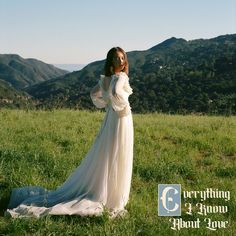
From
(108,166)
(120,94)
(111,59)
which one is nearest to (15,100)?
(111,59)

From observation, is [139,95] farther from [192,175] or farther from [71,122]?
[192,175]

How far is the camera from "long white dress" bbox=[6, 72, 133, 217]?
7.23 meters

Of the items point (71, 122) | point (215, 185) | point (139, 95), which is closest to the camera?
point (215, 185)

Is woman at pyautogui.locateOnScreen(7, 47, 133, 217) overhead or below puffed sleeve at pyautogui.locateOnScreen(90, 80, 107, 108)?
below

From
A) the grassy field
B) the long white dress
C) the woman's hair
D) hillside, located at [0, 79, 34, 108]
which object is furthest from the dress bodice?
hillside, located at [0, 79, 34, 108]

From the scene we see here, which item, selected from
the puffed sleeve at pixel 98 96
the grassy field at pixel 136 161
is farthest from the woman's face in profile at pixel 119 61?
the grassy field at pixel 136 161

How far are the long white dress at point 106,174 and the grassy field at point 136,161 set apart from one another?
29 cm

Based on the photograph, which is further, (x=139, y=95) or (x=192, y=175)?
(x=139, y=95)

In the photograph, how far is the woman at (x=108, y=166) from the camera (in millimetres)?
7266

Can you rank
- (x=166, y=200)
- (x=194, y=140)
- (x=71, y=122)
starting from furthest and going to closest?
1. (x=71, y=122)
2. (x=194, y=140)
3. (x=166, y=200)

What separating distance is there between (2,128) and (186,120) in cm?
669

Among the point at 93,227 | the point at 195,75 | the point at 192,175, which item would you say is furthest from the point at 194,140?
the point at 195,75

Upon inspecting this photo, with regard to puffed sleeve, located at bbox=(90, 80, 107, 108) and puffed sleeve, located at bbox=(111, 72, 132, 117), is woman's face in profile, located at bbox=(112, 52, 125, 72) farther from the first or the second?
puffed sleeve, located at bbox=(90, 80, 107, 108)

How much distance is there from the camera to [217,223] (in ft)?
23.6
